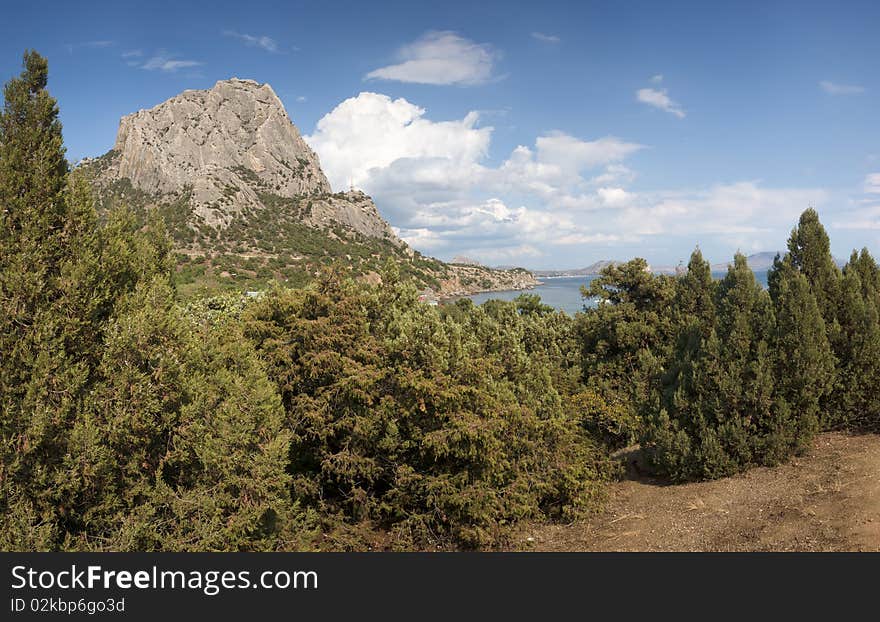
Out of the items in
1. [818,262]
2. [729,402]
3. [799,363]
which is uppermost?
[818,262]

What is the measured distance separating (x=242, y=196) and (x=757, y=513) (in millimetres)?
105676

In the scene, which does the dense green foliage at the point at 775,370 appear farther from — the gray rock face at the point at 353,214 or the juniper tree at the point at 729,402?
the gray rock face at the point at 353,214

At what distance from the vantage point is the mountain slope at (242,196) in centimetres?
7919

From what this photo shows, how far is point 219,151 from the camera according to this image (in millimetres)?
119938

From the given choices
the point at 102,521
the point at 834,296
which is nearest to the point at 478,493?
the point at 102,521

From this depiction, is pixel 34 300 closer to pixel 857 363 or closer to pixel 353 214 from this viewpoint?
pixel 857 363

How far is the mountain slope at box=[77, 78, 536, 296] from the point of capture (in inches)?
3118

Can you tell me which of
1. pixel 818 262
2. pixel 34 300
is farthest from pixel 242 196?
pixel 34 300

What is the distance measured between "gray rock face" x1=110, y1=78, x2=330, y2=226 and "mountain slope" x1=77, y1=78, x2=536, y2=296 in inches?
10.3

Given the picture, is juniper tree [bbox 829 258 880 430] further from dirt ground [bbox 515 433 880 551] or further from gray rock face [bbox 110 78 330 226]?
gray rock face [bbox 110 78 330 226]

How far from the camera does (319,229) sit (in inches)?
4237

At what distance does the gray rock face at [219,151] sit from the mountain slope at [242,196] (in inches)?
10.3

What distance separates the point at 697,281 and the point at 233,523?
22296 millimetres

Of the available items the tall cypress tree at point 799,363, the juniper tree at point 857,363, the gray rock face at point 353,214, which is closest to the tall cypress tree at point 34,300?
the tall cypress tree at point 799,363
